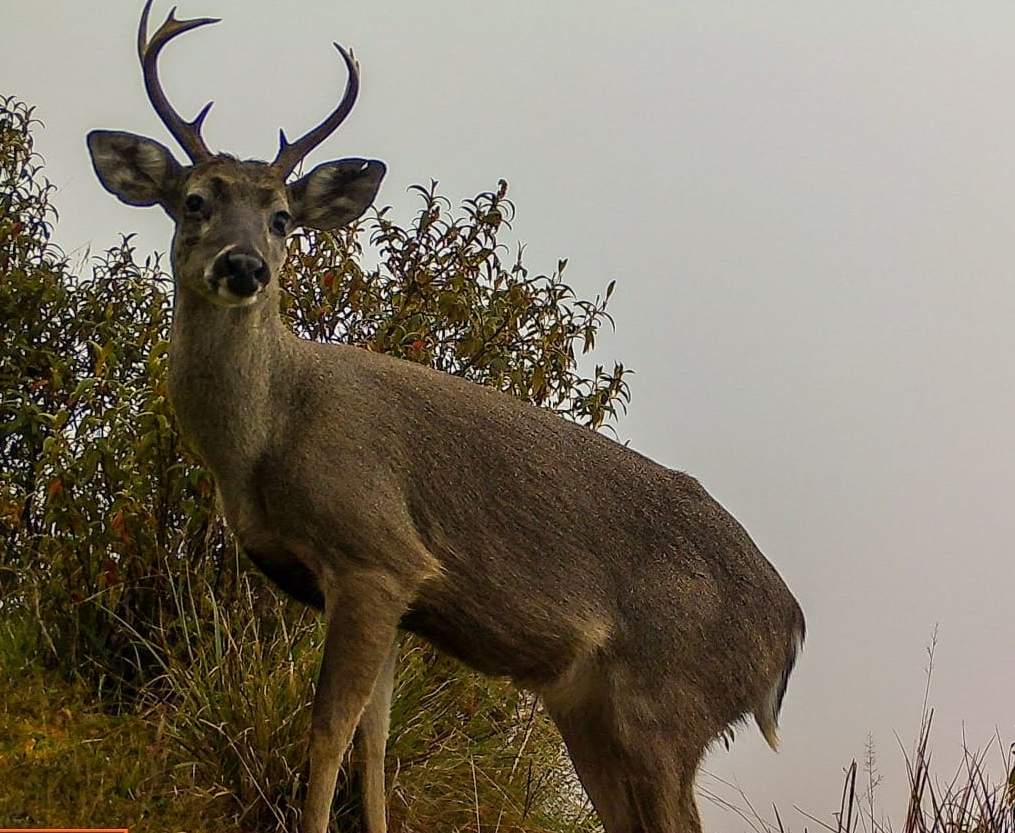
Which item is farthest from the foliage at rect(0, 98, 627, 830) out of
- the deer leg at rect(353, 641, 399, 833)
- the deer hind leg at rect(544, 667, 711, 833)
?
the deer hind leg at rect(544, 667, 711, 833)

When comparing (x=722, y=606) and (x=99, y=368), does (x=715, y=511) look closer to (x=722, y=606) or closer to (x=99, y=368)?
(x=722, y=606)

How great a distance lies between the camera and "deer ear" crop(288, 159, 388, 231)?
4859 mm

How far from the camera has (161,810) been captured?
5387 millimetres

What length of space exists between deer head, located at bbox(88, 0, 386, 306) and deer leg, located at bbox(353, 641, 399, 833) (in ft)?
5.00

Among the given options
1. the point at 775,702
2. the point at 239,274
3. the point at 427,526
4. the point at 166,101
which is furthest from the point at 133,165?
the point at 775,702

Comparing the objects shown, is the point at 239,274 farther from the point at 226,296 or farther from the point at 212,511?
the point at 212,511

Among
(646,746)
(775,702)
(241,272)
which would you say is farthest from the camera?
(775,702)

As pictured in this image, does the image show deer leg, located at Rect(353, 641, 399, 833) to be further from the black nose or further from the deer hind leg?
the black nose

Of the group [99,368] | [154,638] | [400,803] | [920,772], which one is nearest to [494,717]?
[400,803]

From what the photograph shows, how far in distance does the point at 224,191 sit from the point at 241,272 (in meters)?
0.42

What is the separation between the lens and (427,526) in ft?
15.1

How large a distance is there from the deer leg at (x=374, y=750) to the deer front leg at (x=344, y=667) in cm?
51

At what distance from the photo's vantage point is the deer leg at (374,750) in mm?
4977

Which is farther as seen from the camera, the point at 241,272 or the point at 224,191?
the point at 224,191
